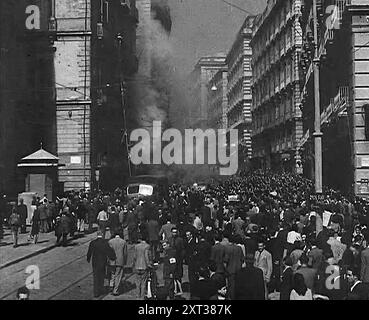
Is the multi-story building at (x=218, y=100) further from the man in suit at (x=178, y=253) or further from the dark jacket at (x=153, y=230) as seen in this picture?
the man in suit at (x=178, y=253)

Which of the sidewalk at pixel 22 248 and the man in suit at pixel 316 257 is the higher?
the man in suit at pixel 316 257

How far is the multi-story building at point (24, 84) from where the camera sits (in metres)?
28.5

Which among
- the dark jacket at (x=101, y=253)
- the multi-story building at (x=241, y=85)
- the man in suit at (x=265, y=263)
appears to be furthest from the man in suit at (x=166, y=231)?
the multi-story building at (x=241, y=85)

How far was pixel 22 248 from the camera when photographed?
18812mm

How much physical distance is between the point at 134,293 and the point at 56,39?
78.4ft

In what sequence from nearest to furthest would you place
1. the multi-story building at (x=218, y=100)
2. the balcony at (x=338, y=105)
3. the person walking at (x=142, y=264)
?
the person walking at (x=142, y=264) → the balcony at (x=338, y=105) → the multi-story building at (x=218, y=100)

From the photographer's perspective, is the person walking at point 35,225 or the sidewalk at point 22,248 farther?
the person walking at point 35,225

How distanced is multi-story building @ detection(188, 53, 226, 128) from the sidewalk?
85.8 feet

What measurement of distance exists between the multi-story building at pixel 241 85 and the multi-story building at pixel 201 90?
5.91ft

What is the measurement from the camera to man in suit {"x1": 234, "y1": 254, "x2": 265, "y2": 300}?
29.6 ft

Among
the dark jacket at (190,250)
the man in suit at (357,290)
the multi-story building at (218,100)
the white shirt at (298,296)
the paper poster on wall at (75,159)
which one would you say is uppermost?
the multi-story building at (218,100)

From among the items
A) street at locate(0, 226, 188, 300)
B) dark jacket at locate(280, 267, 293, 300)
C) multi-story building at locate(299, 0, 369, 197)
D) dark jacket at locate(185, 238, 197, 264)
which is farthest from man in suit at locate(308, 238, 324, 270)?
multi-story building at locate(299, 0, 369, 197)

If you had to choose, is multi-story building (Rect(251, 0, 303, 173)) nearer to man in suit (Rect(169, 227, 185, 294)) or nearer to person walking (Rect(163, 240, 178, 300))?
man in suit (Rect(169, 227, 185, 294))

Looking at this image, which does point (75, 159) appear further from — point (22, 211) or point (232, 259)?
point (232, 259)
